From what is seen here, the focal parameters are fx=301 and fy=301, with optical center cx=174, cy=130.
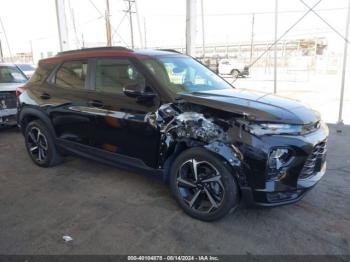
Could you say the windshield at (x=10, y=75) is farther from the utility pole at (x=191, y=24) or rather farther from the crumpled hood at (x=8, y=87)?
the utility pole at (x=191, y=24)

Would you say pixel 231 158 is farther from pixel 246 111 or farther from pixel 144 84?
pixel 144 84

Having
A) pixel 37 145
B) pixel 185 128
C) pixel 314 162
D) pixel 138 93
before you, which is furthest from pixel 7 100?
pixel 314 162

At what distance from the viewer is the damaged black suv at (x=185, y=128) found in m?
2.72

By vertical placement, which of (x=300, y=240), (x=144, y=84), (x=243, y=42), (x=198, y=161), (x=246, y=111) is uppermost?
(x=243, y=42)

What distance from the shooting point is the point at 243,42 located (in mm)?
50469

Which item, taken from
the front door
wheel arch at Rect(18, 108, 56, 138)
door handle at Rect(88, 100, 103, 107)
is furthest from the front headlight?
wheel arch at Rect(18, 108, 56, 138)

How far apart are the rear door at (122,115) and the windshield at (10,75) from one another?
16.1 feet

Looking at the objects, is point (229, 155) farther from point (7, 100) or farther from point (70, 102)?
point (7, 100)

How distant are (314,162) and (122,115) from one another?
2094 mm

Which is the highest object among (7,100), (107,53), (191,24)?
(191,24)

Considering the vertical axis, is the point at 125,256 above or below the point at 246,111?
below

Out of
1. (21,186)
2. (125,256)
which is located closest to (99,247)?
(125,256)

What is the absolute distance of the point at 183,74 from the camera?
12.2 feet

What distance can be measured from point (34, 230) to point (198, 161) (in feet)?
5.85
